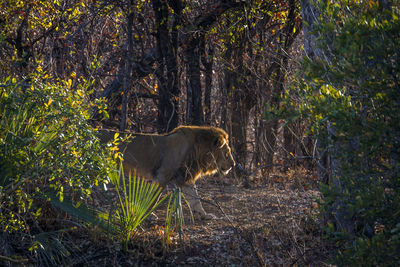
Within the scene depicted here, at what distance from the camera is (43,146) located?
567 centimetres

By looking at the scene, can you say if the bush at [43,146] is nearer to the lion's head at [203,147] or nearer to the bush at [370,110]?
the bush at [370,110]

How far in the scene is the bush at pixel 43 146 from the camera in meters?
5.46

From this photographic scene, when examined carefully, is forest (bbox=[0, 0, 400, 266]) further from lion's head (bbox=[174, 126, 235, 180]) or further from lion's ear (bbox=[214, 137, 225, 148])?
lion's ear (bbox=[214, 137, 225, 148])

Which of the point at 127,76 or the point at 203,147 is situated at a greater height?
the point at 127,76

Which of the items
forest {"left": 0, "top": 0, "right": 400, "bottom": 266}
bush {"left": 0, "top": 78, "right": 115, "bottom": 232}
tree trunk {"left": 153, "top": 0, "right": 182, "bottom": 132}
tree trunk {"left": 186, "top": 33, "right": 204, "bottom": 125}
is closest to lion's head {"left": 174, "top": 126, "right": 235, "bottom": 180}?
forest {"left": 0, "top": 0, "right": 400, "bottom": 266}

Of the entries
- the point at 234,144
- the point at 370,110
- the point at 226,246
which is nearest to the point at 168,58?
the point at 234,144

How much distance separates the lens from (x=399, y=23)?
328 centimetres

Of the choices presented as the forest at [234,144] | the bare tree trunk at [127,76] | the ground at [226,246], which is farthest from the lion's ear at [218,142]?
the bare tree trunk at [127,76]

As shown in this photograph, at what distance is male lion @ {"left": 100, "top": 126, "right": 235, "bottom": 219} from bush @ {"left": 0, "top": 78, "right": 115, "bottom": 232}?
2708 millimetres

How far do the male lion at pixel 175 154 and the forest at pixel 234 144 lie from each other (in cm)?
21

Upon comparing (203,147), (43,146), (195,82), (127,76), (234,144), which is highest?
(127,76)

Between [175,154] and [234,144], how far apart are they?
363cm

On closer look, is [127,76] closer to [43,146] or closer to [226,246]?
[226,246]

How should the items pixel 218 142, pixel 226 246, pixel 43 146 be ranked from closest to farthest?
1. pixel 43 146
2. pixel 226 246
3. pixel 218 142
